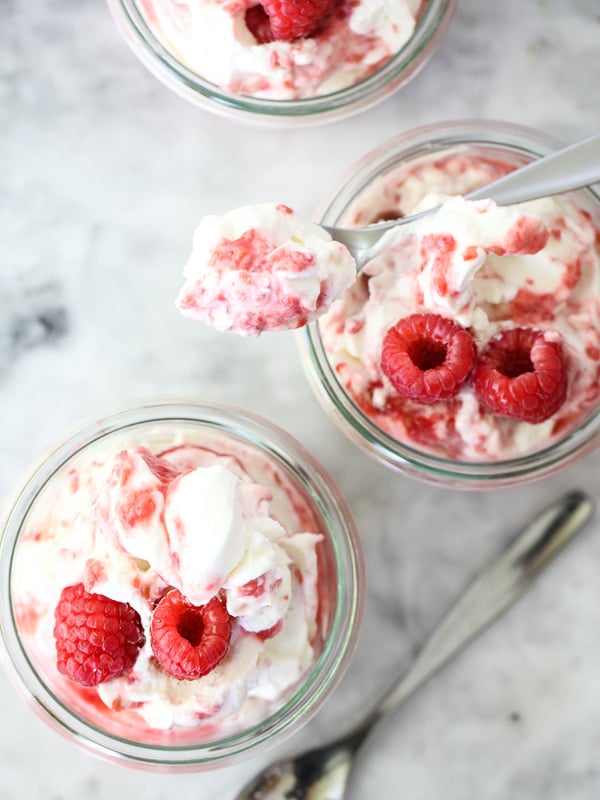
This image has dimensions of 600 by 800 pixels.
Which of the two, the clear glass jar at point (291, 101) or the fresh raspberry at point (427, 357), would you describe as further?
the clear glass jar at point (291, 101)

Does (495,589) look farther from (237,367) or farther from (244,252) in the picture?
(244,252)

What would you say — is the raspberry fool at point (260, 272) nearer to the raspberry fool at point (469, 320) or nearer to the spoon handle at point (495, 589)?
the raspberry fool at point (469, 320)

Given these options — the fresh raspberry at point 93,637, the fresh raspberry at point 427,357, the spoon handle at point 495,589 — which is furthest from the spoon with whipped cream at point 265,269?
the spoon handle at point 495,589

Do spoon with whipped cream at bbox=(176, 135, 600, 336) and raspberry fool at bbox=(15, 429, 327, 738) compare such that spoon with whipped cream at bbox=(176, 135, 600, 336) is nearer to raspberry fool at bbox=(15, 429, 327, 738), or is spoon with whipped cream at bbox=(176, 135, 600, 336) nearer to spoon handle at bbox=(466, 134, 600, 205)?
spoon handle at bbox=(466, 134, 600, 205)

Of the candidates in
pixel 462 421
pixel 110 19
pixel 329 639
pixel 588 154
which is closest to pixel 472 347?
pixel 462 421

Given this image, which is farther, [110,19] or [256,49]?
[110,19]

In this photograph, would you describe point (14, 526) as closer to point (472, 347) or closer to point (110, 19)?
point (472, 347)

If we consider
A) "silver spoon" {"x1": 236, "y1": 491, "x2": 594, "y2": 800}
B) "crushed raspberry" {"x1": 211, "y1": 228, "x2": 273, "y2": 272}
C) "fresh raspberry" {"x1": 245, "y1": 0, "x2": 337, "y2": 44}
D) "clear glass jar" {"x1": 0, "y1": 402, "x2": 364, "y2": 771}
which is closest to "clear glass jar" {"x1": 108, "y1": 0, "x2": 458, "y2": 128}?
"fresh raspberry" {"x1": 245, "y1": 0, "x2": 337, "y2": 44}
